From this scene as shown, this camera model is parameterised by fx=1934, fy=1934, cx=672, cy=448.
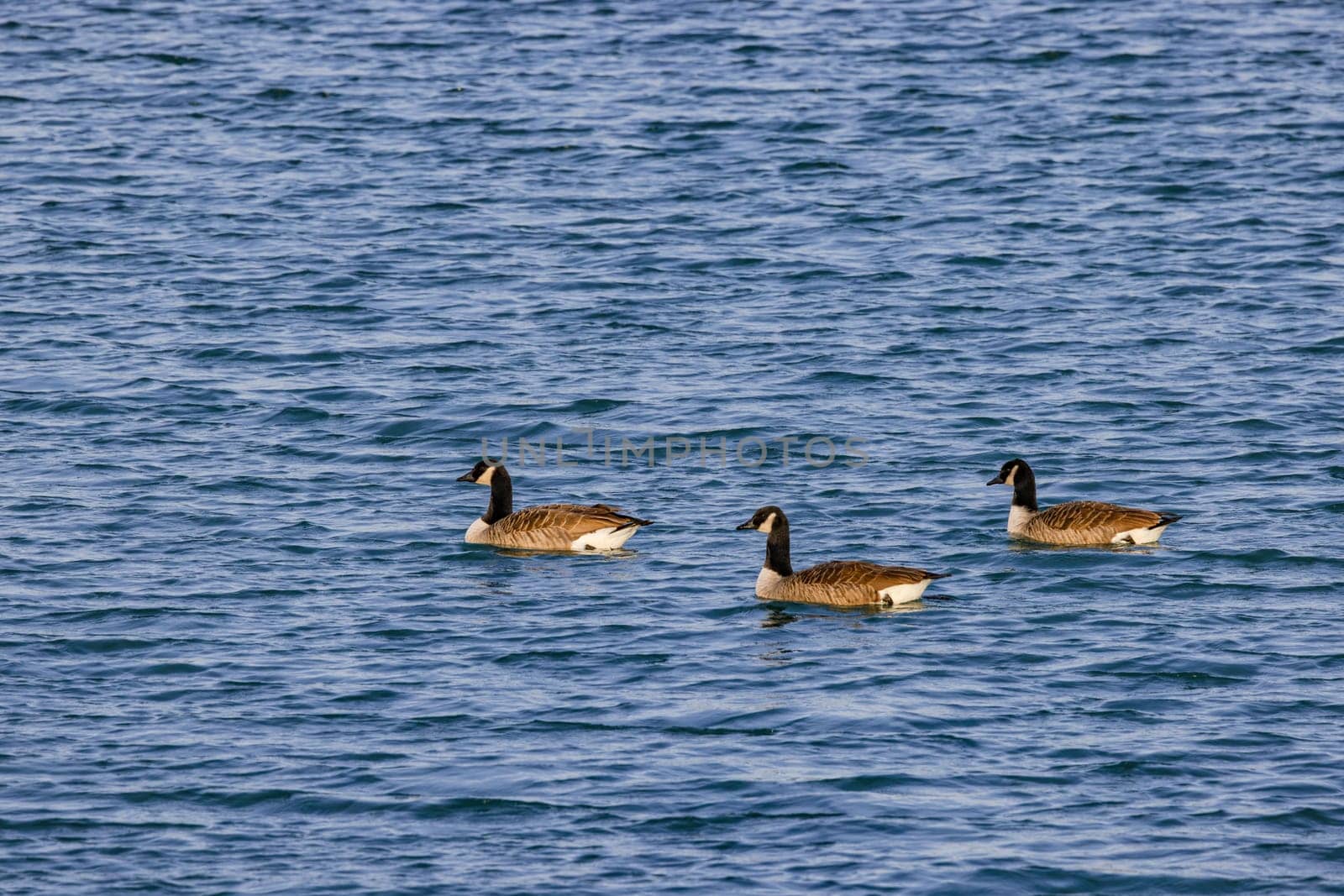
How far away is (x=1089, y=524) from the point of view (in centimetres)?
1994

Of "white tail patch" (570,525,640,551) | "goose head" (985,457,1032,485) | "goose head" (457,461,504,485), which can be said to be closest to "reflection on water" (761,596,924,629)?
"white tail patch" (570,525,640,551)

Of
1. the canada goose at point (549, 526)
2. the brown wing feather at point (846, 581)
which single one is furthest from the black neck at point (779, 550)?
the canada goose at point (549, 526)

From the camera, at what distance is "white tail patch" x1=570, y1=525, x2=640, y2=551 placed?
20.4 metres

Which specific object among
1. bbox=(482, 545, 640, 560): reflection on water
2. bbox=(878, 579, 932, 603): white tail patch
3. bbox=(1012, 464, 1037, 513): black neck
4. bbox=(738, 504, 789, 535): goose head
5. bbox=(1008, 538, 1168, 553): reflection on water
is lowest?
bbox=(1008, 538, 1168, 553): reflection on water

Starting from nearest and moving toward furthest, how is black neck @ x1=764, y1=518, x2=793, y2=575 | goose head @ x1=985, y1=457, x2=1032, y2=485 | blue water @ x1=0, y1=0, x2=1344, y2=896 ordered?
1. blue water @ x1=0, y1=0, x2=1344, y2=896
2. black neck @ x1=764, y1=518, x2=793, y2=575
3. goose head @ x1=985, y1=457, x2=1032, y2=485

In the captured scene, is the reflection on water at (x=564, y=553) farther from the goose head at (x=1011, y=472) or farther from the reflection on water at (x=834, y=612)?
the goose head at (x=1011, y=472)

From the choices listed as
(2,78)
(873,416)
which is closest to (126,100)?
(2,78)

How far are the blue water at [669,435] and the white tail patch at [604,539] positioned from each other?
24 cm

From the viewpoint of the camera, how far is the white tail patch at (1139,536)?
19.9 metres

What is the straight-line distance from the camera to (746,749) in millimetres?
15367

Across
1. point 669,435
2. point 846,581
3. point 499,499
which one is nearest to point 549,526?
point 499,499

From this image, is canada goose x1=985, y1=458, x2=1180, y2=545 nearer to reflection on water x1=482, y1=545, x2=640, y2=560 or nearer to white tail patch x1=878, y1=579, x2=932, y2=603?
white tail patch x1=878, y1=579, x2=932, y2=603

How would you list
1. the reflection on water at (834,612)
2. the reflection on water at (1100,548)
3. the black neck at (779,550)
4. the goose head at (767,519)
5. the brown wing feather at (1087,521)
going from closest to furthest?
the reflection on water at (834,612) < the black neck at (779,550) < the goose head at (767,519) < the brown wing feather at (1087,521) < the reflection on water at (1100,548)

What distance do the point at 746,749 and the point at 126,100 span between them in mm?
32471
